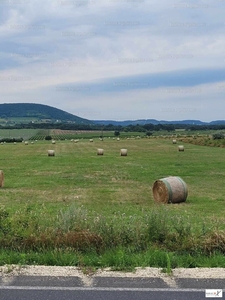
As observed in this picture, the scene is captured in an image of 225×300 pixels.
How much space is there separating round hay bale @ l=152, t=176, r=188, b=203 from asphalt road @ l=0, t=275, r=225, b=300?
33.6 ft

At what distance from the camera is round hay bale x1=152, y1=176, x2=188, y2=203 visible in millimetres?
17500

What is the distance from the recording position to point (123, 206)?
52.9 feet

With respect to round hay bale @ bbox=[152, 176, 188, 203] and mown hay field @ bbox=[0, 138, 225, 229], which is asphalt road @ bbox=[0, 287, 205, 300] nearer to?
Answer: mown hay field @ bbox=[0, 138, 225, 229]

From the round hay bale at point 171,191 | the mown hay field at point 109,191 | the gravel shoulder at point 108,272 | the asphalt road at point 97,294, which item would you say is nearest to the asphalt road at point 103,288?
the asphalt road at point 97,294

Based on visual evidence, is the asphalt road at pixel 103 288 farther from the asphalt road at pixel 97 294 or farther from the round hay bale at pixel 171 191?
the round hay bale at pixel 171 191

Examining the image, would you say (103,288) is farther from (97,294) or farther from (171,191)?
(171,191)

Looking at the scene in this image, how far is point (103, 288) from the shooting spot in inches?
273

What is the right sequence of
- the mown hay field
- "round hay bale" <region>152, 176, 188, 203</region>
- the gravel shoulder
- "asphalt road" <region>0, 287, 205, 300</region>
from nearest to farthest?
"asphalt road" <region>0, 287, 205, 300</region>, the gravel shoulder, the mown hay field, "round hay bale" <region>152, 176, 188, 203</region>

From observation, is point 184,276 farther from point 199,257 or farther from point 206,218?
point 206,218

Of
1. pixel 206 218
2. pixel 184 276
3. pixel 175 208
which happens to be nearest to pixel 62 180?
pixel 175 208

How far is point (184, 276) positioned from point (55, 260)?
8.43 ft

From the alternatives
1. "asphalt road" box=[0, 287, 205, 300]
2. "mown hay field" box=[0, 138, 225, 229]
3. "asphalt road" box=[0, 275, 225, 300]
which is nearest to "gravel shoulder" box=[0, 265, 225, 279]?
"asphalt road" box=[0, 275, 225, 300]

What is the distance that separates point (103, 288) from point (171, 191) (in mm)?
10870

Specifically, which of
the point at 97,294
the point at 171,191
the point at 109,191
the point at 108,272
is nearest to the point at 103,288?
the point at 97,294
